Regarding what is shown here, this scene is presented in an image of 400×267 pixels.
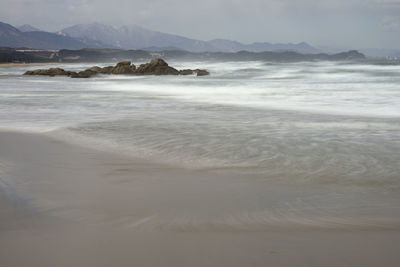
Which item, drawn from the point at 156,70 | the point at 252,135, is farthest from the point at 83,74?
the point at 252,135

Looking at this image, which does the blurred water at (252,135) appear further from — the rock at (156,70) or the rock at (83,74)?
the rock at (156,70)

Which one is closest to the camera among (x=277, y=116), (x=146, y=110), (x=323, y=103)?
(x=277, y=116)

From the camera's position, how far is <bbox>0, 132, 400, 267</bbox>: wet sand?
2.28 metres

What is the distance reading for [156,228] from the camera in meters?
2.72

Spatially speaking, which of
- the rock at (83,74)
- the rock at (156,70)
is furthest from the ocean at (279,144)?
the rock at (156,70)

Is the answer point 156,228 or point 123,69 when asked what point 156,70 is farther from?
point 156,228

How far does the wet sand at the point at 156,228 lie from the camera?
2.28 meters

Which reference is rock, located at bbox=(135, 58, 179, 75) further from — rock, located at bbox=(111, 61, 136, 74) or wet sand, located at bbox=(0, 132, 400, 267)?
wet sand, located at bbox=(0, 132, 400, 267)

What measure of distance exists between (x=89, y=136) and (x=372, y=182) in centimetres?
427

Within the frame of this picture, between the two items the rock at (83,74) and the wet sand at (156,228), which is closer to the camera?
the wet sand at (156,228)

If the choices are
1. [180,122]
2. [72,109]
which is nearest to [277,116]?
[180,122]

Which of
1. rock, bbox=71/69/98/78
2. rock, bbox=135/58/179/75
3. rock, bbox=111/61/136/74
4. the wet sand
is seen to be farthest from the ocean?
rock, bbox=111/61/136/74

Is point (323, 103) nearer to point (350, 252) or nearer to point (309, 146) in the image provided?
point (309, 146)

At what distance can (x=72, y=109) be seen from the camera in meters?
10.6
